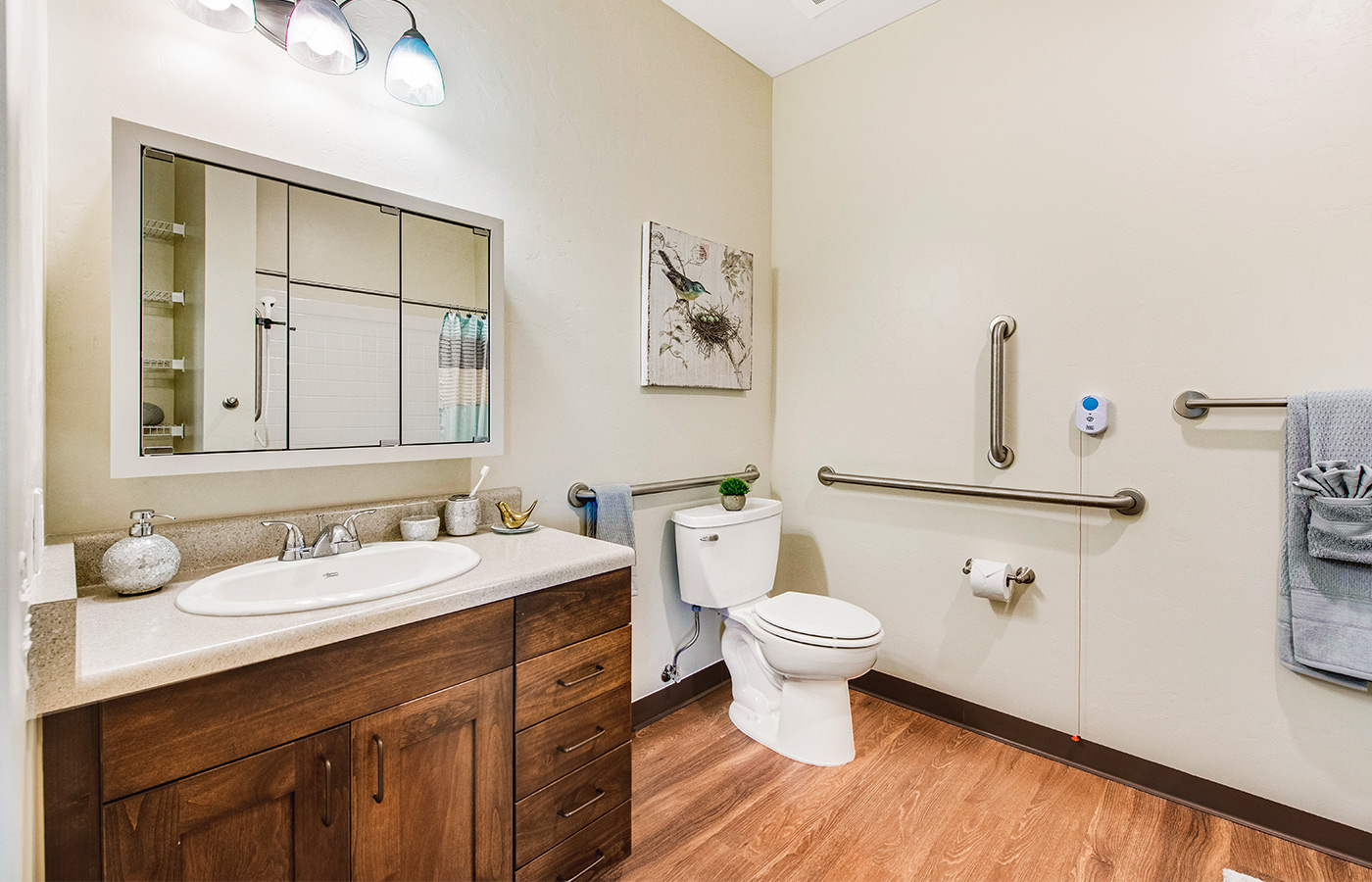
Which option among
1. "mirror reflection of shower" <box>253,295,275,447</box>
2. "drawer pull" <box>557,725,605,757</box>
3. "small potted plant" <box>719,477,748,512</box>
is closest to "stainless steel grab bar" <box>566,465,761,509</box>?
"small potted plant" <box>719,477,748,512</box>

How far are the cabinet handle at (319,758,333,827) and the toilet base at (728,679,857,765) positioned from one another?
4.40 ft

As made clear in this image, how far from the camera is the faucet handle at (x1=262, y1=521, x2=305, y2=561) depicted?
1187 mm

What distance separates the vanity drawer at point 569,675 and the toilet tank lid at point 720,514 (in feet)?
2.19

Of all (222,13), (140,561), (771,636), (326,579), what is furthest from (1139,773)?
(222,13)

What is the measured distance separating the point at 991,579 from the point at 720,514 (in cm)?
90

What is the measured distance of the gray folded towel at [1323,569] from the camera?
1354 mm

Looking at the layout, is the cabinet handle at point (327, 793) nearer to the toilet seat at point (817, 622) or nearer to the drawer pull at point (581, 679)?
the drawer pull at point (581, 679)

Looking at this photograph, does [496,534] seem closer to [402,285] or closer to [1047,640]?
[402,285]

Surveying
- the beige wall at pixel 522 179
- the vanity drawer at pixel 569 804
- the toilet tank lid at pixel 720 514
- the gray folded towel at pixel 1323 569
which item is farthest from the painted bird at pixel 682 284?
the gray folded towel at pixel 1323 569

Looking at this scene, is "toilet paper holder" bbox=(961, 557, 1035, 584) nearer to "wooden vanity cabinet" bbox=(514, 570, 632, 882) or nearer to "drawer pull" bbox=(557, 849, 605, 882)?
"wooden vanity cabinet" bbox=(514, 570, 632, 882)

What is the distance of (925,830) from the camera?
153 cm

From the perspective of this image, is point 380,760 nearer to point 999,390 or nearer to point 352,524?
point 352,524

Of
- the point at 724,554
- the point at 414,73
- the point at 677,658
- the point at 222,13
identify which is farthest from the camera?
the point at 677,658

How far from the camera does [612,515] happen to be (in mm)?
1799
